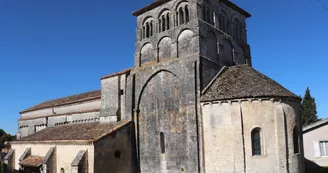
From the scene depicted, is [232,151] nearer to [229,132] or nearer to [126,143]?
[229,132]

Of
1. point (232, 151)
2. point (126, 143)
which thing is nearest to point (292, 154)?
point (232, 151)

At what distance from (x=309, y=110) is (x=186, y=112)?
37.8m

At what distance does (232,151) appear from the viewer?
56.9ft

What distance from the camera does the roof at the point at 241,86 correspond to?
57.1ft

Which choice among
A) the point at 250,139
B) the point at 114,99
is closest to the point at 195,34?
the point at 250,139

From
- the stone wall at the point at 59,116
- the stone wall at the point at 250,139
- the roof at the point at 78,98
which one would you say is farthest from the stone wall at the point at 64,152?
the stone wall at the point at 250,139

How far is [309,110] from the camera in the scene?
161 ft

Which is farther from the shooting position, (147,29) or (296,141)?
(147,29)

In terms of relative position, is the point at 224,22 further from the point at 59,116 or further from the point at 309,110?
the point at 309,110

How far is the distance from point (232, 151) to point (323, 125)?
14053 mm

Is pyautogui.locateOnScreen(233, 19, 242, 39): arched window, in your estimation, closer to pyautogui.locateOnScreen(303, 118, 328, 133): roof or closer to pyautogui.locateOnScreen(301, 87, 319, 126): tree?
pyautogui.locateOnScreen(303, 118, 328, 133): roof

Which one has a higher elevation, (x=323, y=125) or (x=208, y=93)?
(x=208, y=93)

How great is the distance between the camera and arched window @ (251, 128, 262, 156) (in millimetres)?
17188

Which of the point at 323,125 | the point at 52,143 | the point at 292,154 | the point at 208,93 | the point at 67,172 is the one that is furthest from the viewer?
the point at 323,125
